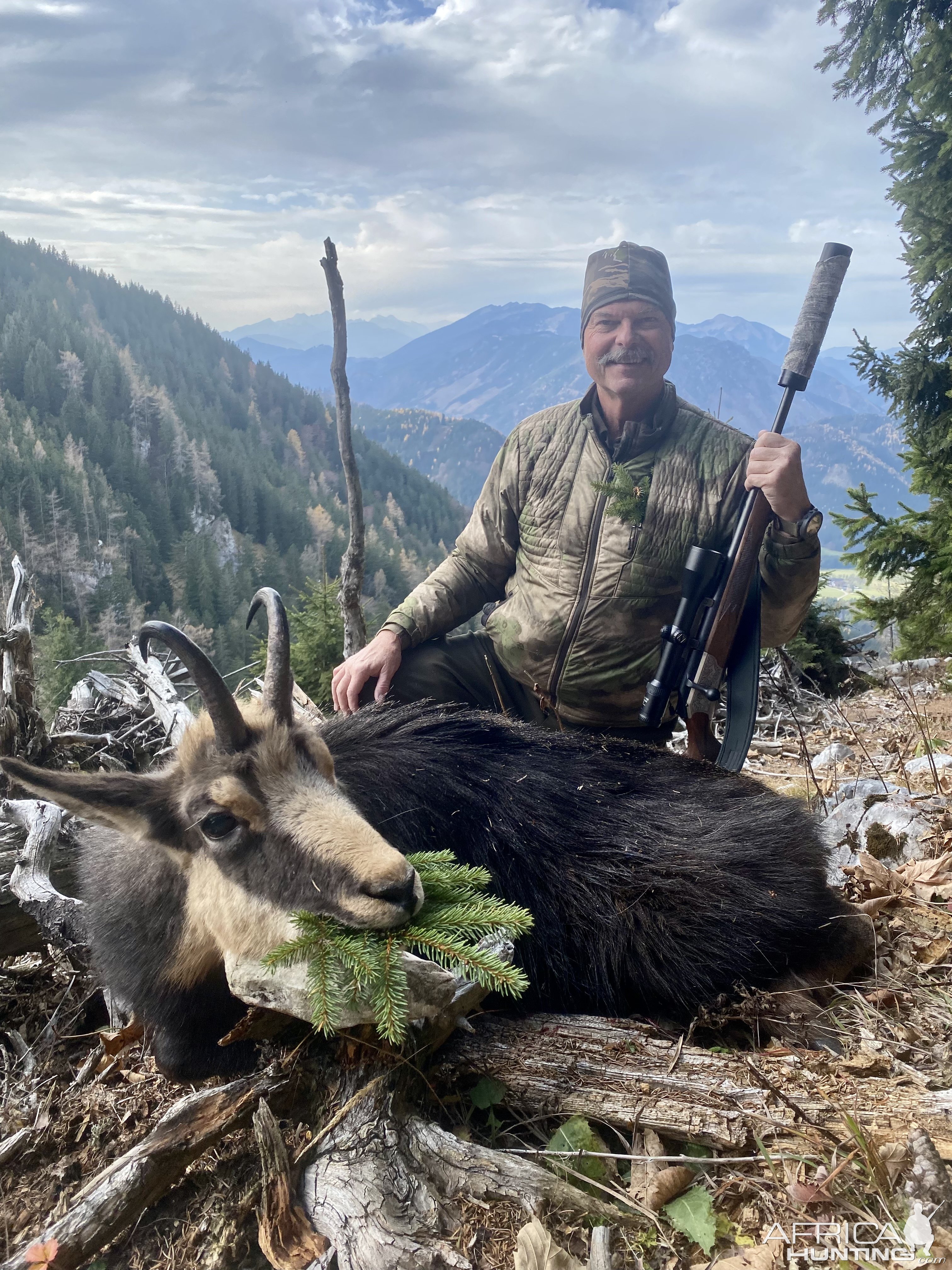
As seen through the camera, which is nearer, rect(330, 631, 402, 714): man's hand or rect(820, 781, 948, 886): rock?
rect(820, 781, 948, 886): rock

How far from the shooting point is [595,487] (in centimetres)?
443

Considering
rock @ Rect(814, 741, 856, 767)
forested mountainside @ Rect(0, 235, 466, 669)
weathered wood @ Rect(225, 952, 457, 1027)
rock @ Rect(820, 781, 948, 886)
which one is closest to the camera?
weathered wood @ Rect(225, 952, 457, 1027)

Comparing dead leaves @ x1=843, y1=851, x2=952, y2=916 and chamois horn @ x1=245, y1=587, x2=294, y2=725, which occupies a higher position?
chamois horn @ x1=245, y1=587, x2=294, y2=725

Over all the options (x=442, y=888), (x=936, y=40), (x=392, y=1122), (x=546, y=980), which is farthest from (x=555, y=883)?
(x=936, y=40)

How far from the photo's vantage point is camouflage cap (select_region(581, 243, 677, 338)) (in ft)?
14.0

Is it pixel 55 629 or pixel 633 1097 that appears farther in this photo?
pixel 55 629

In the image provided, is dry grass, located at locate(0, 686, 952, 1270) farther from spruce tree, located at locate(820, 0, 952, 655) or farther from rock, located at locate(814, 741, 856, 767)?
spruce tree, located at locate(820, 0, 952, 655)

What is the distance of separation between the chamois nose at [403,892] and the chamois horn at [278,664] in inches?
32.6

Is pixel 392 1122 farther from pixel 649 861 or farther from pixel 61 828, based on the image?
pixel 61 828

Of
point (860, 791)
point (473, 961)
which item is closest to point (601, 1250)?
point (473, 961)

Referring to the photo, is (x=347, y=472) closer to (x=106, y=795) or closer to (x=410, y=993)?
(x=106, y=795)

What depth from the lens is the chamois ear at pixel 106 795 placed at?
241 centimetres

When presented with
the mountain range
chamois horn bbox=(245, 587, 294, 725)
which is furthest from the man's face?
chamois horn bbox=(245, 587, 294, 725)

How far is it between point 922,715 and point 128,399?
113 m
